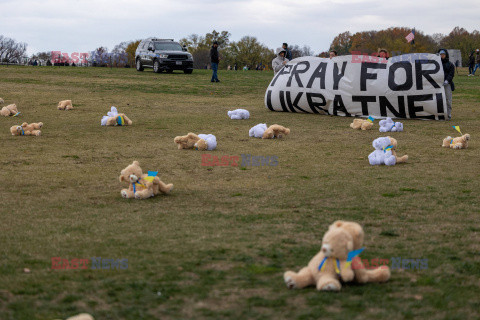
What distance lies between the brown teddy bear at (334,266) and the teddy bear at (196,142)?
684cm

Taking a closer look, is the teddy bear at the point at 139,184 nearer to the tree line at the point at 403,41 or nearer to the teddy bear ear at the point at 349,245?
the teddy bear ear at the point at 349,245

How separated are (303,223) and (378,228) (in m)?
0.71

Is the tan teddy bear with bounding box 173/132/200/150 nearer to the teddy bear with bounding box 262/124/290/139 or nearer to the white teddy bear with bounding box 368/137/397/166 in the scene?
the teddy bear with bounding box 262/124/290/139

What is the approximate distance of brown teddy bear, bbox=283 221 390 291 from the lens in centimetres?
399

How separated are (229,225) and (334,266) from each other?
5.98ft

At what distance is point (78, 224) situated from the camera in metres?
5.74

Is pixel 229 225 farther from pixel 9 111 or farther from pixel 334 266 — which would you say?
A: pixel 9 111

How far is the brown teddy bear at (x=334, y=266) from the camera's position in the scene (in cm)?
399

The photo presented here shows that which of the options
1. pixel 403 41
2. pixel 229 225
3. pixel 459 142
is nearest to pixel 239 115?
pixel 459 142

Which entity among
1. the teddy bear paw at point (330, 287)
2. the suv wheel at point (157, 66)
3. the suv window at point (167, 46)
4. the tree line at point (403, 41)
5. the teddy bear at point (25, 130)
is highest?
the tree line at point (403, 41)

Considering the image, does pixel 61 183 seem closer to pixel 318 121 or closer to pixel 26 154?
pixel 26 154

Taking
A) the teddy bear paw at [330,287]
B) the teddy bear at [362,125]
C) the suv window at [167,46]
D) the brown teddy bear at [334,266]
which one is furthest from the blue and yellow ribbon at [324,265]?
the suv window at [167,46]

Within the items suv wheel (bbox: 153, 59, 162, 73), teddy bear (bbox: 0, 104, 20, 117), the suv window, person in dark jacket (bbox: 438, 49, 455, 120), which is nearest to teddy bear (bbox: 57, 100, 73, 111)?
teddy bear (bbox: 0, 104, 20, 117)

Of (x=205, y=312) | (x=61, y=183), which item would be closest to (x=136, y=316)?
(x=205, y=312)
